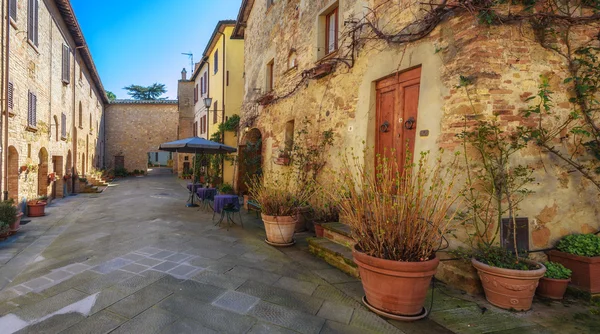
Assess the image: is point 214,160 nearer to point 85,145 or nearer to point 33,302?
point 85,145

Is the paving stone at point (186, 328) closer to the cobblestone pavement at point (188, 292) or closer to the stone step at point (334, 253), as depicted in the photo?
the cobblestone pavement at point (188, 292)

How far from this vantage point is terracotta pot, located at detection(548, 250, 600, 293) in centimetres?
322

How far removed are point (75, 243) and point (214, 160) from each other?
8.77m

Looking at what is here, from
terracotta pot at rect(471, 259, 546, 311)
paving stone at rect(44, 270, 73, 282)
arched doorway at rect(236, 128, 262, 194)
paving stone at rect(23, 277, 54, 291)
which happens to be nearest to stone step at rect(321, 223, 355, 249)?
terracotta pot at rect(471, 259, 546, 311)

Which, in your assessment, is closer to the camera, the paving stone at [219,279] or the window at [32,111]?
the paving stone at [219,279]

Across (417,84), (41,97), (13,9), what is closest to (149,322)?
(417,84)

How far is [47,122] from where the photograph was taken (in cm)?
959

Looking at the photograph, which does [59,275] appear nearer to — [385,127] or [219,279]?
[219,279]

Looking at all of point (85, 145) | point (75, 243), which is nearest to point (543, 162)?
point (75, 243)

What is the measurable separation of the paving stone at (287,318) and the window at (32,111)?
8.81 meters

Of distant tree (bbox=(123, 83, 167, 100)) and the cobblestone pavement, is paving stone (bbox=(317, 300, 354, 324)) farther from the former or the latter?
distant tree (bbox=(123, 83, 167, 100))

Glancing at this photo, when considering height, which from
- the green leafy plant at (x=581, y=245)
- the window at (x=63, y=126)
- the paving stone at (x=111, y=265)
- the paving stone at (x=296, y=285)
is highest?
the window at (x=63, y=126)

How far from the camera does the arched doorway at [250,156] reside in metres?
9.50

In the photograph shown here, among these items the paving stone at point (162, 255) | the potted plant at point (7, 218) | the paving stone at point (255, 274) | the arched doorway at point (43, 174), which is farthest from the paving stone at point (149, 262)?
the arched doorway at point (43, 174)
